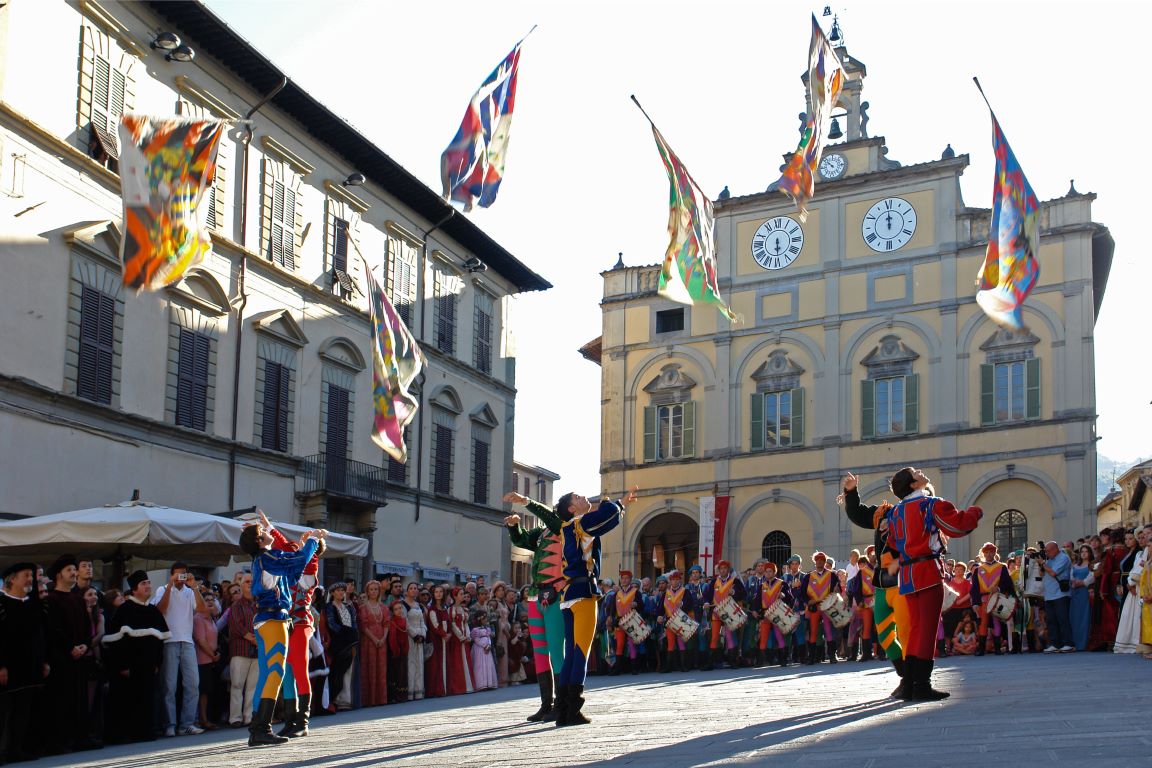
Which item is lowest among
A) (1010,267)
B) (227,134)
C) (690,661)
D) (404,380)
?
(690,661)

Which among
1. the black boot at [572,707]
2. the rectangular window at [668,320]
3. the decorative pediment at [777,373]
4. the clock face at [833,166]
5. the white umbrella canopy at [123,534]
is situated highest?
the clock face at [833,166]

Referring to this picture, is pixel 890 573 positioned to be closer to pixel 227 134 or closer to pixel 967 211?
pixel 227 134

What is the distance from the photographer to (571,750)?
8.56 meters

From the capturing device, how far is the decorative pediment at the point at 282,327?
27.0 meters

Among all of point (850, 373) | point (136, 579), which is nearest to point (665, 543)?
point (850, 373)

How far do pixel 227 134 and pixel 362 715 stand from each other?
46.4 ft

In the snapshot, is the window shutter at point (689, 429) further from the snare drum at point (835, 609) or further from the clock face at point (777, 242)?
the snare drum at point (835, 609)

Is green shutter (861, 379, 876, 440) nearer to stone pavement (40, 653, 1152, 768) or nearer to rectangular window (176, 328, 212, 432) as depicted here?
rectangular window (176, 328, 212, 432)

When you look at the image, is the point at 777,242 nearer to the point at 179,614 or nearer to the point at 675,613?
the point at 675,613

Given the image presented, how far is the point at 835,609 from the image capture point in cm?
2259

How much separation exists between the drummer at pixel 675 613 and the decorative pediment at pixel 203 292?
939cm

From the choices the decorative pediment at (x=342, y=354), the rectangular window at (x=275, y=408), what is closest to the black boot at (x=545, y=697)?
the rectangular window at (x=275, y=408)

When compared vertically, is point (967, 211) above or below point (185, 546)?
above

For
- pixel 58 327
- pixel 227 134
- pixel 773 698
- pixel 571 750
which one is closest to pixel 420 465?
pixel 227 134
